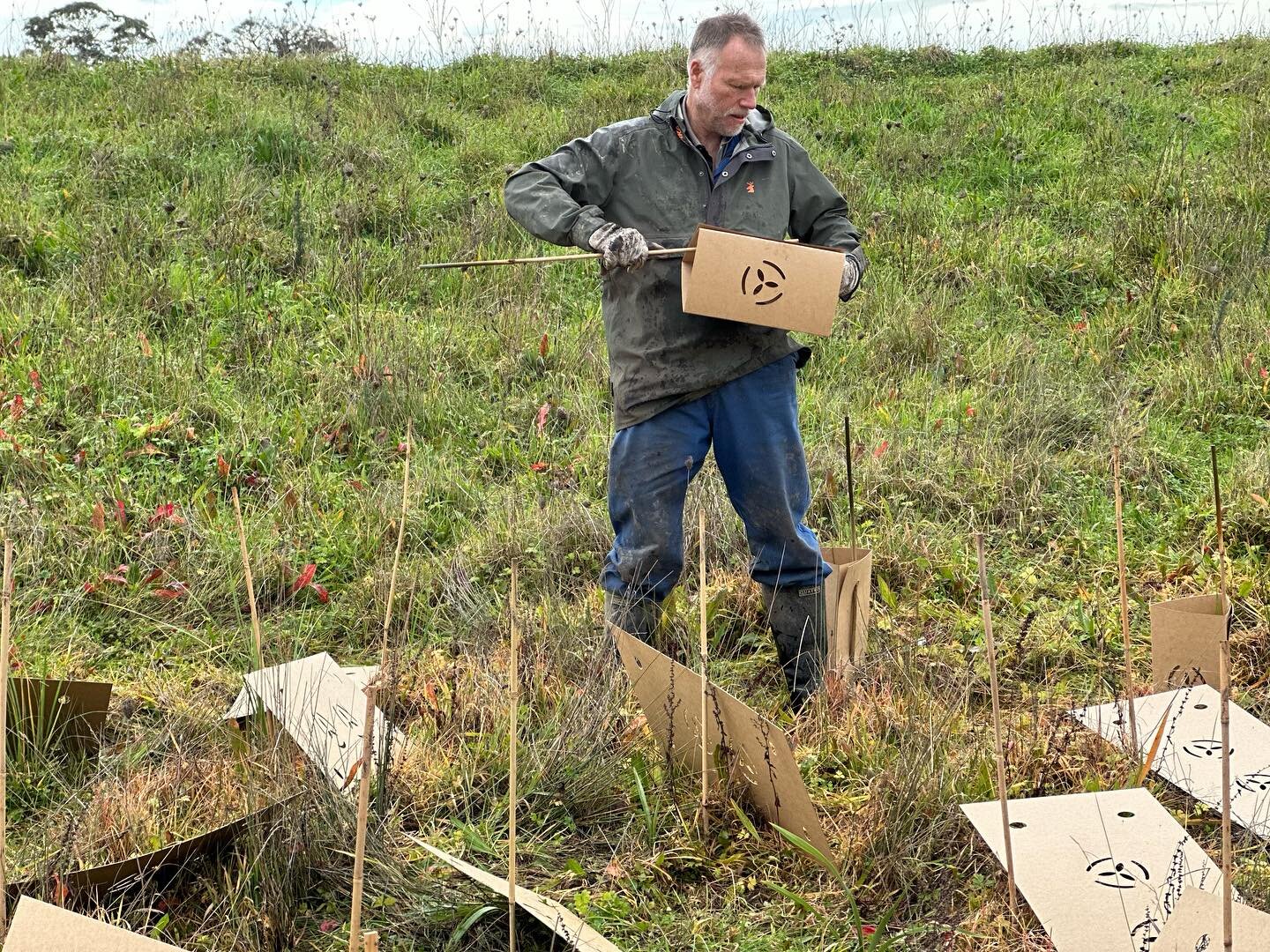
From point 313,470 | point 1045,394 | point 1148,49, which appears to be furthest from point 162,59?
point 1148,49

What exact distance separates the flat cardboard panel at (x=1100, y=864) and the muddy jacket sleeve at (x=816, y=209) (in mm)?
1643

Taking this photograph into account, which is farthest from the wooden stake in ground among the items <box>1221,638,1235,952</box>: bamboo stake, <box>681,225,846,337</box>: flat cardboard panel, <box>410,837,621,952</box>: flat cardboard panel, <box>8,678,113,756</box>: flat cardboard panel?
<box>8,678,113,756</box>: flat cardboard panel

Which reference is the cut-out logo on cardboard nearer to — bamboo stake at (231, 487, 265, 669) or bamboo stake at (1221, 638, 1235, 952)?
bamboo stake at (231, 487, 265, 669)

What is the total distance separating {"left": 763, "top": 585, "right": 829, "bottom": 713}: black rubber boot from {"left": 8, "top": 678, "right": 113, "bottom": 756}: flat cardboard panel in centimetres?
186

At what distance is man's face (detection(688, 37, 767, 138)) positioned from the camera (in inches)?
126

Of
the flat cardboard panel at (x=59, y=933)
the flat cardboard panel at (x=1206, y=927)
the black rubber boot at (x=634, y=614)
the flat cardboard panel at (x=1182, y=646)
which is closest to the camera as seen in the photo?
the flat cardboard panel at (x=59, y=933)

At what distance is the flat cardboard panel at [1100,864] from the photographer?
2297 mm

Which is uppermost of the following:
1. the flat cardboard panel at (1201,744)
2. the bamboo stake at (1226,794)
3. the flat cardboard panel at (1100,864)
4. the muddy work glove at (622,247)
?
the muddy work glove at (622,247)

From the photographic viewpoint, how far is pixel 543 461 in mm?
5324

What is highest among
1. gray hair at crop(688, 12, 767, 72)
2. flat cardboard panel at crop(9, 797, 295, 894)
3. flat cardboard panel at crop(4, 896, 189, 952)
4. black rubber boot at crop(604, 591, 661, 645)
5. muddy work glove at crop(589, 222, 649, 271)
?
gray hair at crop(688, 12, 767, 72)

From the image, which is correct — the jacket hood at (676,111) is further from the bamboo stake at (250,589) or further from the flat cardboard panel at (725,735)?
the bamboo stake at (250,589)

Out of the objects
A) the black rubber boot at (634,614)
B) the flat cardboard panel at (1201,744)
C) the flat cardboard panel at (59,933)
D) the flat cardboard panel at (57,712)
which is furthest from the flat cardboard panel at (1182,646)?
the flat cardboard panel at (57,712)

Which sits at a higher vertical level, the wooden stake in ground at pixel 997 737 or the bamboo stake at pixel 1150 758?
the wooden stake in ground at pixel 997 737

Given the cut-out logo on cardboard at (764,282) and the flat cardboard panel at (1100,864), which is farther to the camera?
the cut-out logo on cardboard at (764,282)
